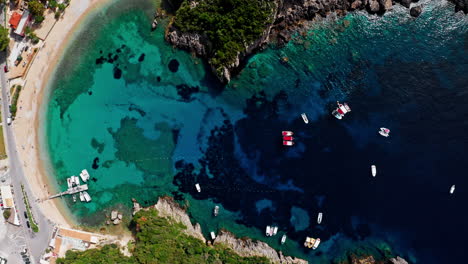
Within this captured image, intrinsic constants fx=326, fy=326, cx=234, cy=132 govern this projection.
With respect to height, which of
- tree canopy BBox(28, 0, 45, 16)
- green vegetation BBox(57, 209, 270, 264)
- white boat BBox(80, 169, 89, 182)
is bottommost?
green vegetation BBox(57, 209, 270, 264)

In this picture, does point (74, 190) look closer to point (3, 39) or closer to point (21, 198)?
point (21, 198)

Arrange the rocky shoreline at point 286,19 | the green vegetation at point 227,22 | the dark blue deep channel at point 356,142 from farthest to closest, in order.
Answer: the dark blue deep channel at point 356,142 → the rocky shoreline at point 286,19 → the green vegetation at point 227,22

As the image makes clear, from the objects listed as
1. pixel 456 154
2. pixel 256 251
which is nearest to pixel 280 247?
pixel 256 251

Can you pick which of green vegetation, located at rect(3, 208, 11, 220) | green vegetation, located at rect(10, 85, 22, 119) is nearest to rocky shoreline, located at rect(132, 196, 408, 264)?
green vegetation, located at rect(3, 208, 11, 220)

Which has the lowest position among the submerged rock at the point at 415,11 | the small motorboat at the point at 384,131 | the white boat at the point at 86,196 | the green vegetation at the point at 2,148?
the white boat at the point at 86,196

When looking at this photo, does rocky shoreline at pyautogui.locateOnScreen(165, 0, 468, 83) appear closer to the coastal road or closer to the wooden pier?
the wooden pier

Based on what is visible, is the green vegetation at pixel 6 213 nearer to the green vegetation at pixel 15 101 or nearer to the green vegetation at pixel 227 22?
the green vegetation at pixel 15 101

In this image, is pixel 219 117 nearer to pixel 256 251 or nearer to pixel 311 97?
pixel 311 97

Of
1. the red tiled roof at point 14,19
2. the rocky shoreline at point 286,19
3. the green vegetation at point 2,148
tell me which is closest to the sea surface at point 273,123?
the rocky shoreline at point 286,19
